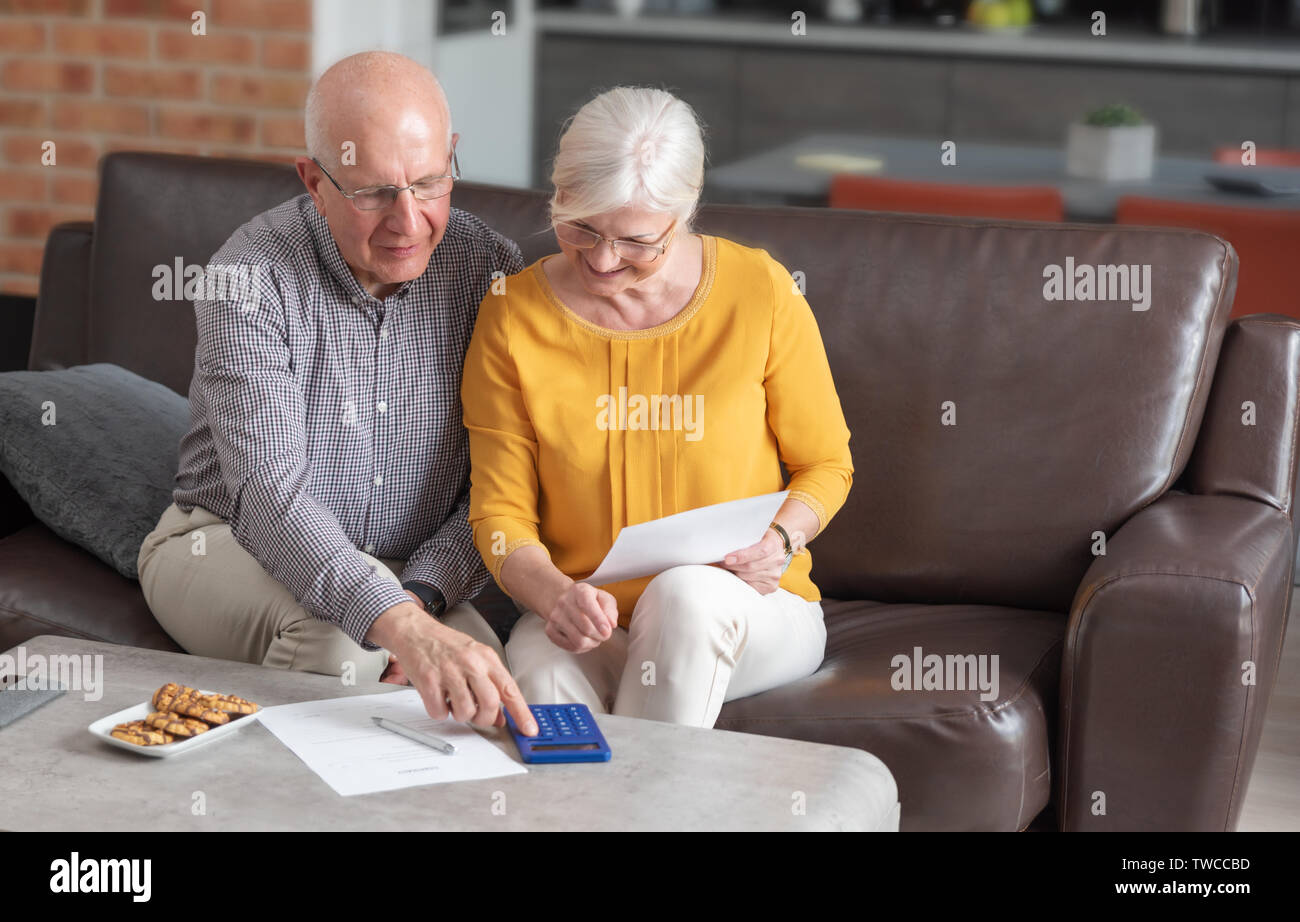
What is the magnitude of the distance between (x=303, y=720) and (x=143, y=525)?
749mm

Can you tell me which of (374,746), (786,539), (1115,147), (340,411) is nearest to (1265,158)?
(1115,147)

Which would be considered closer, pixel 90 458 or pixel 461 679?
pixel 461 679

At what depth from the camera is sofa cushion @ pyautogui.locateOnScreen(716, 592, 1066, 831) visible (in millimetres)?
1807

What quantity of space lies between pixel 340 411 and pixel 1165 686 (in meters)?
1.06

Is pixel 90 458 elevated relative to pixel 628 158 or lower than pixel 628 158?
lower

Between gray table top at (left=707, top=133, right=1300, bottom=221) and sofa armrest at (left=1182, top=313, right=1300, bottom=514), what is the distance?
1214mm

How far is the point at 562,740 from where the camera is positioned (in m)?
1.48

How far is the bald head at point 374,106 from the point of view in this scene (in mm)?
1845

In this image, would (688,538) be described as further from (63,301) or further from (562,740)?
(63,301)

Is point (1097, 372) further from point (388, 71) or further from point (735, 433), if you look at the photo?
point (388, 71)

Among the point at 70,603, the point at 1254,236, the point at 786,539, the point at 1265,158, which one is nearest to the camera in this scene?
the point at 786,539

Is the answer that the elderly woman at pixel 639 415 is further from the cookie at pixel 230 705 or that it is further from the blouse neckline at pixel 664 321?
the cookie at pixel 230 705

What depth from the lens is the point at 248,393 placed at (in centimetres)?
189

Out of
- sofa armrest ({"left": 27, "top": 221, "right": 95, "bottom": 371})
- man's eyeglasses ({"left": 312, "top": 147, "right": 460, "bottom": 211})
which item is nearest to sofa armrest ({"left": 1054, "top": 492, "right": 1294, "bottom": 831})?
man's eyeglasses ({"left": 312, "top": 147, "right": 460, "bottom": 211})
